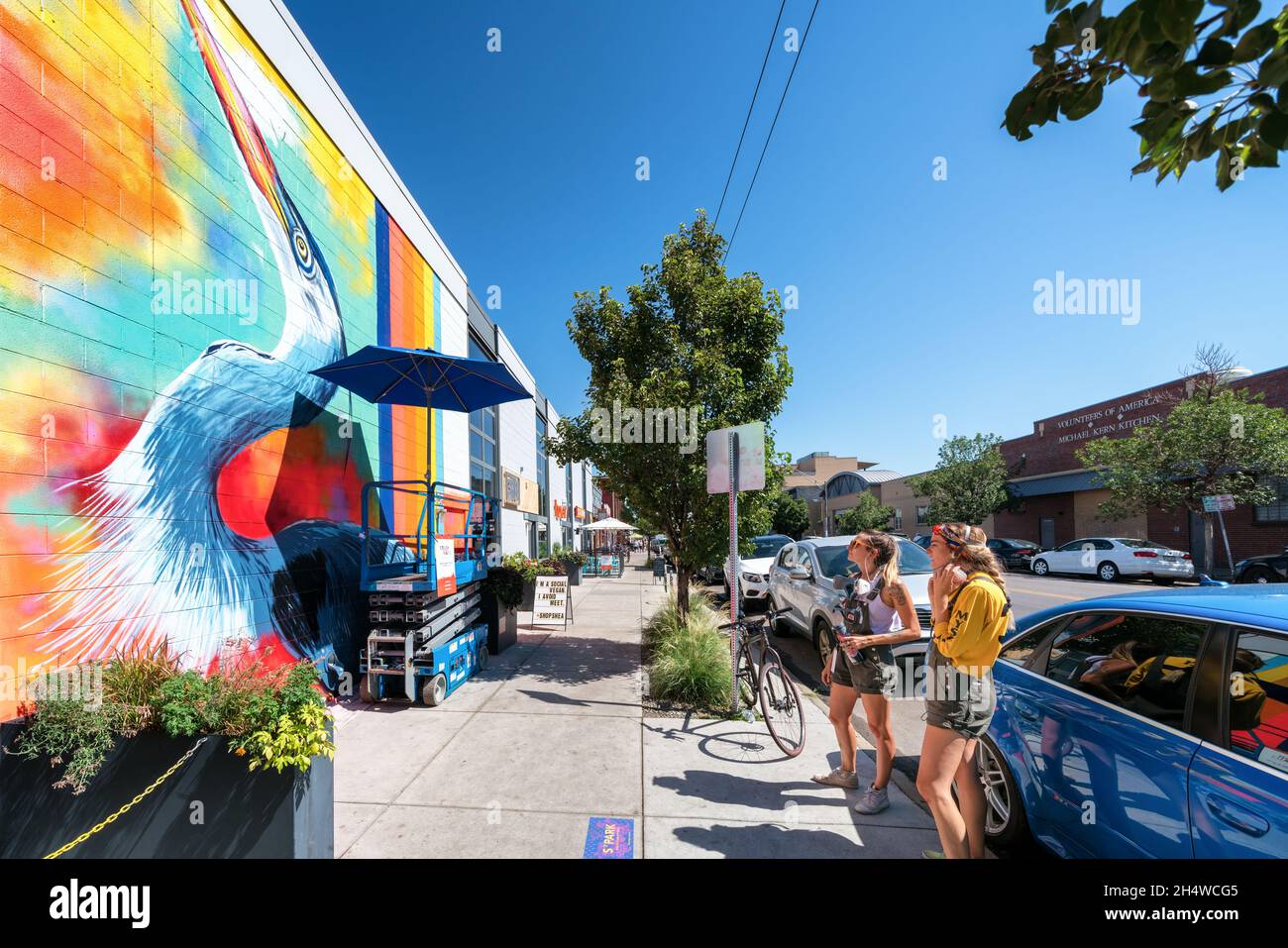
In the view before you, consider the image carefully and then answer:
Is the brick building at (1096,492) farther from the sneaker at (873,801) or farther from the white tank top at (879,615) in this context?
the sneaker at (873,801)

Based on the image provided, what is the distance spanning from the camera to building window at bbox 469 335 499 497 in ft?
44.7

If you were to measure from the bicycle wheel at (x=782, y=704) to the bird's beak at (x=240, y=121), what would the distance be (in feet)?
21.1

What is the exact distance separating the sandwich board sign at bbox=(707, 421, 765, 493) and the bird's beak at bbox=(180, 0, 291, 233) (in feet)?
16.3

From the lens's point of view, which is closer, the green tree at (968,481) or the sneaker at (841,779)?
the sneaker at (841,779)

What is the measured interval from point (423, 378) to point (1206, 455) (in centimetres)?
2319

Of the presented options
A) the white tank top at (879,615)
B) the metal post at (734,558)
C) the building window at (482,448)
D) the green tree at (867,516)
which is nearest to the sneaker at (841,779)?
the white tank top at (879,615)

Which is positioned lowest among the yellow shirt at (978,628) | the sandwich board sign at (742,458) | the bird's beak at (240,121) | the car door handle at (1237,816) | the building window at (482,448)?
the car door handle at (1237,816)

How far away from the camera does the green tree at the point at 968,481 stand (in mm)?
30125

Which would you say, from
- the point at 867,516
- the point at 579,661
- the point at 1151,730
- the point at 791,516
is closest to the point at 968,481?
the point at 867,516

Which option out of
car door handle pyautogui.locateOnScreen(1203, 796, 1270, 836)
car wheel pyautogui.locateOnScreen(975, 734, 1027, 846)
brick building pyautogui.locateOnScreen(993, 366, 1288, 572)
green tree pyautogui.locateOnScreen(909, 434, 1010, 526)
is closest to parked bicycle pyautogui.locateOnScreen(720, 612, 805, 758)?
car wheel pyautogui.locateOnScreen(975, 734, 1027, 846)

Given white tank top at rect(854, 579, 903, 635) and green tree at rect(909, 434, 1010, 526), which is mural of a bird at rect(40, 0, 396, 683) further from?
green tree at rect(909, 434, 1010, 526)

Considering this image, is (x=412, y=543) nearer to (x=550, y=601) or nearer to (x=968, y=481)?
(x=550, y=601)

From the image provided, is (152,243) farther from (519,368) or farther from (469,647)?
(519,368)
